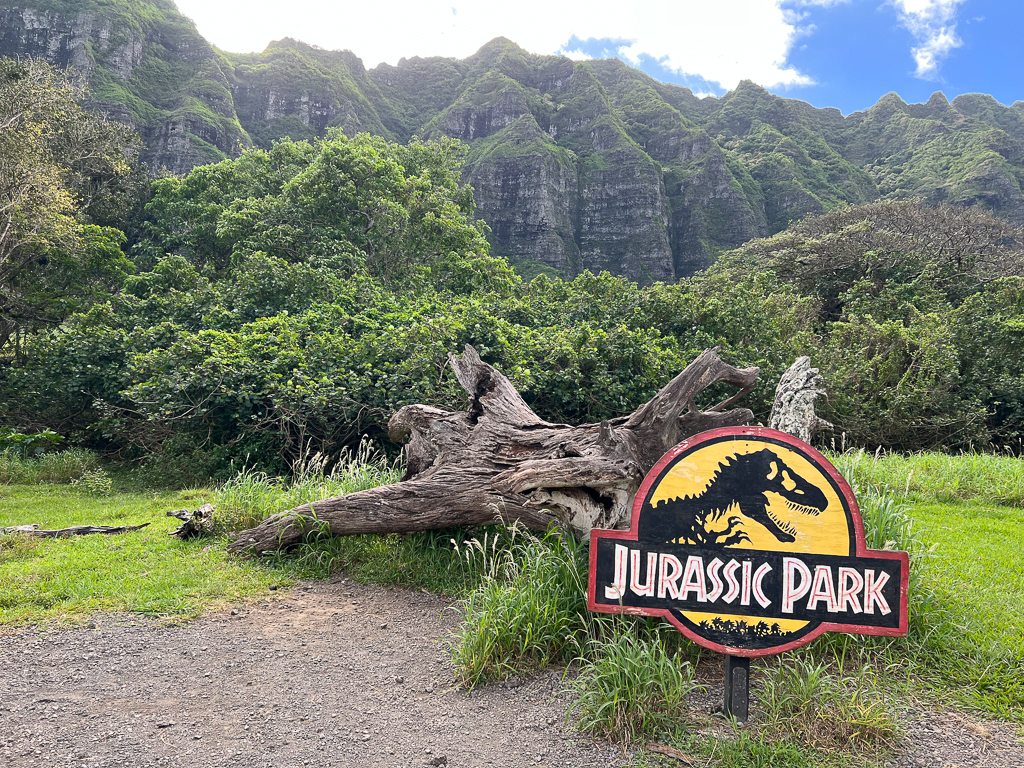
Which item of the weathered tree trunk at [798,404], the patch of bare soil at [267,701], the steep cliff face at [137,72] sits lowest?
the patch of bare soil at [267,701]

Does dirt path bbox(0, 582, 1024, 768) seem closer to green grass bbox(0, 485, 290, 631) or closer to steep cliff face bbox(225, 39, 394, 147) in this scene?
green grass bbox(0, 485, 290, 631)

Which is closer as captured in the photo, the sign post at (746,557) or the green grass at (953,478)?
the sign post at (746,557)

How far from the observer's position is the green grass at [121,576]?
4.40m

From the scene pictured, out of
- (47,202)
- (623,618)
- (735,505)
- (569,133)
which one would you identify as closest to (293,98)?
(569,133)

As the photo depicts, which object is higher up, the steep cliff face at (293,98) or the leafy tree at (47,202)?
the steep cliff face at (293,98)

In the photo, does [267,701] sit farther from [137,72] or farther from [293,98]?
[293,98]

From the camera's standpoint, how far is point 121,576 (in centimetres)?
505

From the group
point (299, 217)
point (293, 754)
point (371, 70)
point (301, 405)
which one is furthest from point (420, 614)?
point (371, 70)

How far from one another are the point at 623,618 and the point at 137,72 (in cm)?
6343

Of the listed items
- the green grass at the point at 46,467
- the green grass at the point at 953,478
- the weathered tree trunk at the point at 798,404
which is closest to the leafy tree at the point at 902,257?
the green grass at the point at 953,478

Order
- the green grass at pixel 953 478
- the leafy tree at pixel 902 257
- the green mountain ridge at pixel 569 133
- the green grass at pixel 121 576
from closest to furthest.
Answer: the green grass at pixel 121 576, the green grass at pixel 953 478, the leafy tree at pixel 902 257, the green mountain ridge at pixel 569 133

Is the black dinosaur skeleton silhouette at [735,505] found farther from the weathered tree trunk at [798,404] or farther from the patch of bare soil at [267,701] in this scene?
the weathered tree trunk at [798,404]

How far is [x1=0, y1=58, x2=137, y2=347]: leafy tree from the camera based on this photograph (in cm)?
1236

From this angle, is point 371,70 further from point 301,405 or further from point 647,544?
point 647,544
